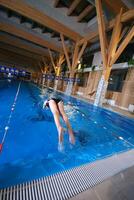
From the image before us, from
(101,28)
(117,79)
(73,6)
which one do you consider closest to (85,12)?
(73,6)

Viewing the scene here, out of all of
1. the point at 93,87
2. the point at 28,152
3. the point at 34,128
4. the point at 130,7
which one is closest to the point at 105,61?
the point at 130,7

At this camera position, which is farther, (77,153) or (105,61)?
(105,61)

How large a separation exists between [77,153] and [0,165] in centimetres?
117

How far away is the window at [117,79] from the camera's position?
943 cm

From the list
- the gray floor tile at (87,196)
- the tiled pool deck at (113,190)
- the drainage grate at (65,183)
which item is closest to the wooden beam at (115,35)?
the drainage grate at (65,183)

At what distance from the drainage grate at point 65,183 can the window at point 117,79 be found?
842cm

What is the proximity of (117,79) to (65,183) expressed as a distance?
9.56 meters

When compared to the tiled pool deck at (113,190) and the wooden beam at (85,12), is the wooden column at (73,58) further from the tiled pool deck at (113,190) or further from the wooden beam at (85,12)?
the tiled pool deck at (113,190)

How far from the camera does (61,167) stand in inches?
73.4

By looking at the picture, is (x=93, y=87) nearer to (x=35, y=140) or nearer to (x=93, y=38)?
(x=93, y=38)

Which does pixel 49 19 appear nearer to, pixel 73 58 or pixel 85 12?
pixel 85 12

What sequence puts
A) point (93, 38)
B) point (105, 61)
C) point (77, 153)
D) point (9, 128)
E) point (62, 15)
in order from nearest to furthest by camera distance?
point (77, 153) < point (9, 128) < point (105, 61) < point (62, 15) < point (93, 38)

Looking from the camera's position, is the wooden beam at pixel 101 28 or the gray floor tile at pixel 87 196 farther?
the wooden beam at pixel 101 28

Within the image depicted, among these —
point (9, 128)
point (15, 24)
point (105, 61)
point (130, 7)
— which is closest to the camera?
point (9, 128)
